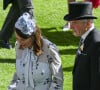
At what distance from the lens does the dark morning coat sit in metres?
5.00

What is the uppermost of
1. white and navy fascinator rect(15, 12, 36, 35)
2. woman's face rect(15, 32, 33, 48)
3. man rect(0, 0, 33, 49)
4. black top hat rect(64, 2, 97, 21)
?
black top hat rect(64, 2, 97, 21)

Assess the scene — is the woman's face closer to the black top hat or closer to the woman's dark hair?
the woman's dark hair

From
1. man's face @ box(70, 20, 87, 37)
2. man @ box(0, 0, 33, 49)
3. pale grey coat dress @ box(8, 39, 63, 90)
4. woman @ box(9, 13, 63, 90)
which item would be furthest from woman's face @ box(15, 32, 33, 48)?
man @ box(0, 0, 33, 49)

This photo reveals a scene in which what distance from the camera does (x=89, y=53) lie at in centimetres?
510

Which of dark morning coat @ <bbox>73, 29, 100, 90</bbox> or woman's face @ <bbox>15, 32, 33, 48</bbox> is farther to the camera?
woman's face @ <bbox>15, 32, 33, 48</bbox>

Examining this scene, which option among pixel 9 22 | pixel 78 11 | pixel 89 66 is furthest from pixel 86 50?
pixel 9 22

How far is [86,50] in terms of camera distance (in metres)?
5.22

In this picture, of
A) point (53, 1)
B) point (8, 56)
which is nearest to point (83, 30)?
point (8, 56)

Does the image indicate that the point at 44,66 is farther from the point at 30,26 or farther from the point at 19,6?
the point at 19,6

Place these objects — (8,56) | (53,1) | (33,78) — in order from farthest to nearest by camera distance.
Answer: (53,1) → (8,56) → (33,78)

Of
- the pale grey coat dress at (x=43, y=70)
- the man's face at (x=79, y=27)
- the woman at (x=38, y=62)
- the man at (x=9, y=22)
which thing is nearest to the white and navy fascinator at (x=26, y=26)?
the woman at (x=38, y=62)

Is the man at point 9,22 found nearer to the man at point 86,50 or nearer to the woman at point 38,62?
the woman at point 38,62

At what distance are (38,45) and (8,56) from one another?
15.0ft

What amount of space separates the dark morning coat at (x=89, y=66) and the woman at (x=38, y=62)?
1.60ft
